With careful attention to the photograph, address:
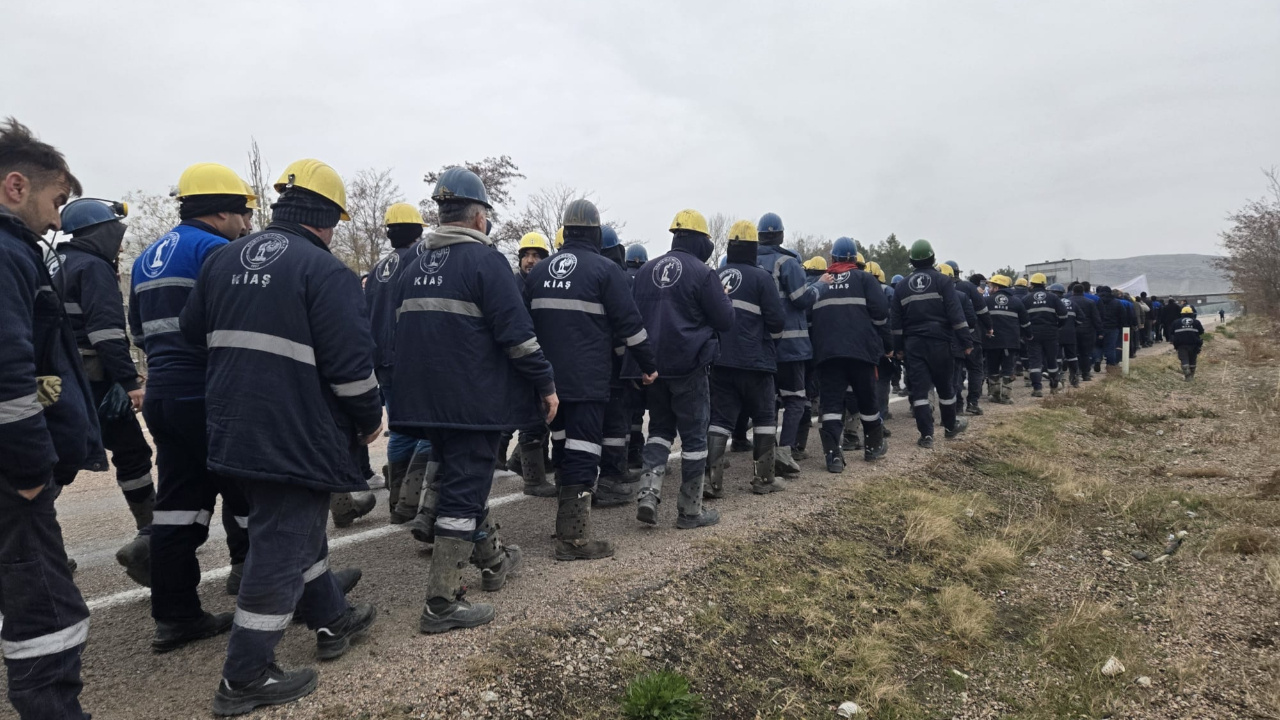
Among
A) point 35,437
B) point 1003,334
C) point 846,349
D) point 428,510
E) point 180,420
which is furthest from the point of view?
point 1003,334

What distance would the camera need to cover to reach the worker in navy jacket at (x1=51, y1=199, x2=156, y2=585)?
171 inches

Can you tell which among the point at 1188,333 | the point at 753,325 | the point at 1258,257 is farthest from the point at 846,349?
the point at 1258,257

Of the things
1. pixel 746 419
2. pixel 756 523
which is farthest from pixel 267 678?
pixel 746 419

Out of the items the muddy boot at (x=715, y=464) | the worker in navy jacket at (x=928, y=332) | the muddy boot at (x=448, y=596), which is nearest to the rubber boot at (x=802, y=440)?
the worker in navy jacket at (x=928, y=332)

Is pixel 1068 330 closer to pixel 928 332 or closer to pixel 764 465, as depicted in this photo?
pixel 928 332

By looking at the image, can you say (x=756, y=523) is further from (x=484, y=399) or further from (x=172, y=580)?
(x=172, y=580)

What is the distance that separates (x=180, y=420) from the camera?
11.5 ft

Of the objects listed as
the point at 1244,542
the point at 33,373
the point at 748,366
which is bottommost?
the point at 1244,542

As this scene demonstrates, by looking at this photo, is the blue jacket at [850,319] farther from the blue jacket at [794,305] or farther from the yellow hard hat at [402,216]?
the yellow hard hat at [402,216]

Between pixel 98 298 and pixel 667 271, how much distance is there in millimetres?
3803

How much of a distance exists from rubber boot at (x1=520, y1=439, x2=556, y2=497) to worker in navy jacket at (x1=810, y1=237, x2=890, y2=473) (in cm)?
291

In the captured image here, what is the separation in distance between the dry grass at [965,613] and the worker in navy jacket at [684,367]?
166cm

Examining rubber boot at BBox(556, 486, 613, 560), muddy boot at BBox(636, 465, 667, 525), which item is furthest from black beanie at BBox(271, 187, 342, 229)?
muddy boot at BBox(636, 465, 667, 525)

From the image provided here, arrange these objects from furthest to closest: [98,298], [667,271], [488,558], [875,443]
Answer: [875,443], [667,271], [98,298], [488,558]
